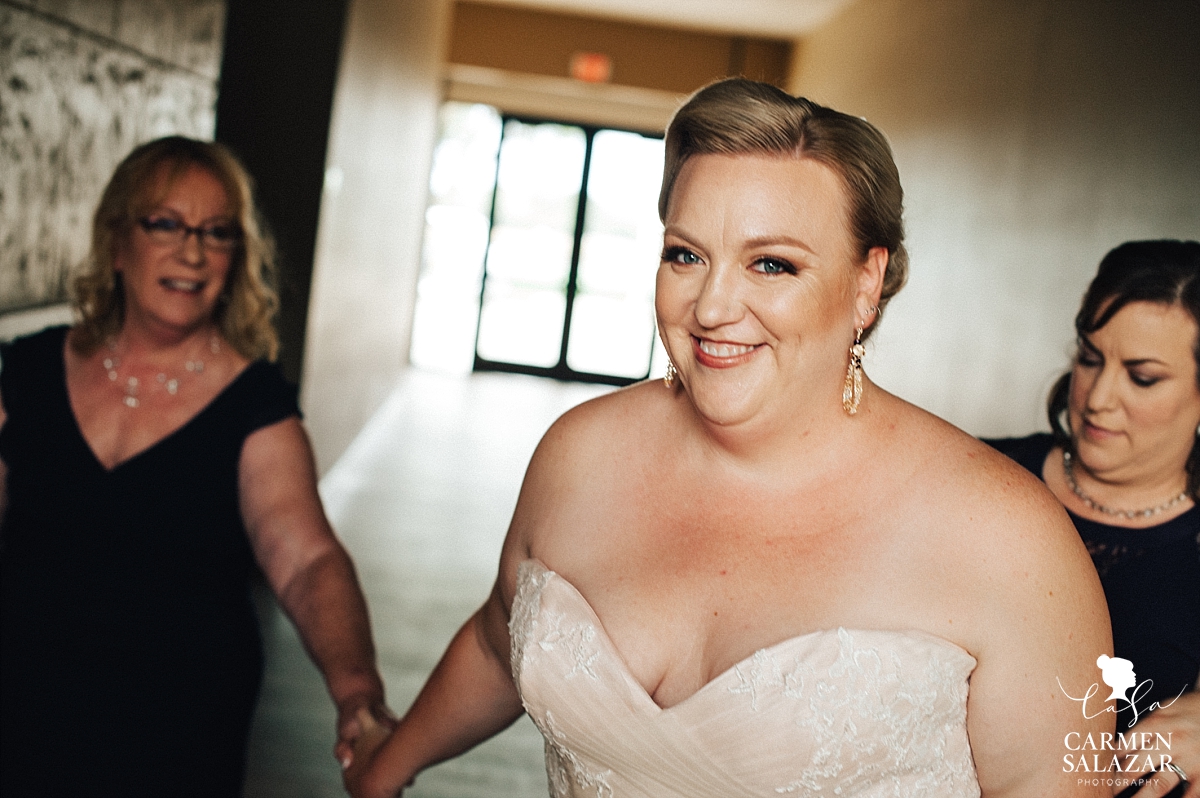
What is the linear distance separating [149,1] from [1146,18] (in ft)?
11.5

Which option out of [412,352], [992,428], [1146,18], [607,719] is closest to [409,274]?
[412,352]

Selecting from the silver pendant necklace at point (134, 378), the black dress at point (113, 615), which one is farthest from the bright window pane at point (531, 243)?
Result: the black dress at point (113, 615)

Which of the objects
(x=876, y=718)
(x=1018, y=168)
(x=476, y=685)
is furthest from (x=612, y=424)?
(x=1018, y=168)

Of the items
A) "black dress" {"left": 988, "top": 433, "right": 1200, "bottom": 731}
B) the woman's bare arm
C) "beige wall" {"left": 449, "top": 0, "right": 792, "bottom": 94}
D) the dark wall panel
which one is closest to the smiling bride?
"black dress" {"left": 988, "top": 433, "right": 1200, "bottom": 731}

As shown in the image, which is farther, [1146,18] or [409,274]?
[409,274]

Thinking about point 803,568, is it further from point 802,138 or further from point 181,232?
point 181,232

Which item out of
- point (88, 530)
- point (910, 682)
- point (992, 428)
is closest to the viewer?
point (910, 682)

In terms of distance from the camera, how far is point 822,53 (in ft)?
33.2

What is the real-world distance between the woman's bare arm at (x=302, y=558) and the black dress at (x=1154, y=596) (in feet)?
4.18

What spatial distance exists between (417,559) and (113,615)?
12.7 ft

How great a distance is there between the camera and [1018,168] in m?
5.27

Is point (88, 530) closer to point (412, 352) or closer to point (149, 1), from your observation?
point (149, 1)

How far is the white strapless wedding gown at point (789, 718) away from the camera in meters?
1.37

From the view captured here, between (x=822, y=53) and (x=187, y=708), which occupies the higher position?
(x=822, y=53)
